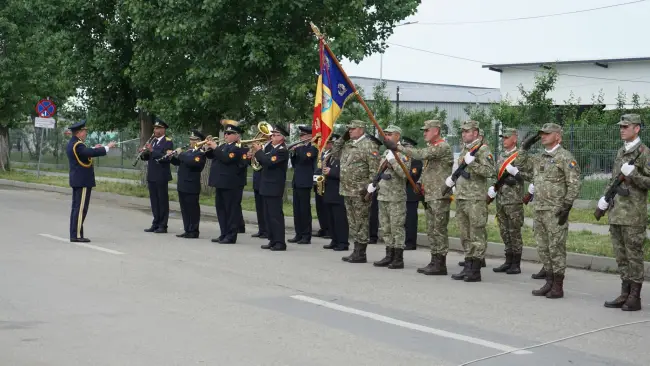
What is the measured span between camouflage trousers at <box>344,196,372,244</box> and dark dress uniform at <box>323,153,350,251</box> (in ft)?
2.94

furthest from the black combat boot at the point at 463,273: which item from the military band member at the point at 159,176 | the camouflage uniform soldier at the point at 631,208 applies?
the military band member at the point at 159,176

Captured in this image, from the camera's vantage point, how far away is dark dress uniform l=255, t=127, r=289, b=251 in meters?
13.8

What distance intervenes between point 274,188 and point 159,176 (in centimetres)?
302

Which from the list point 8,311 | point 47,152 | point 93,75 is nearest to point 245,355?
point 8,311

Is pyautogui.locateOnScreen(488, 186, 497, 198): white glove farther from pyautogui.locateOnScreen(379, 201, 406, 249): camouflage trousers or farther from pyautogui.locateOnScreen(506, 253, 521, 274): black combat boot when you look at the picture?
pyautogui.locateOnScreen(379, 201, 406, 249): camouflage trousers

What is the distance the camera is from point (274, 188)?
13.9 meters

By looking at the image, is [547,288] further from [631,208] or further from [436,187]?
[436,187]

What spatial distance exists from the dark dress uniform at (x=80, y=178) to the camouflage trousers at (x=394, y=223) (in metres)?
4.75

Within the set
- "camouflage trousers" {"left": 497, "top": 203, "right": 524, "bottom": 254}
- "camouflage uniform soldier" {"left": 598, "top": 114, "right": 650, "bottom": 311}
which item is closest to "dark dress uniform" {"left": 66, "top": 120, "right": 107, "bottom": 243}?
"camouflage trousers" {"left": 497, "top": 203, "right": 524, "bottom": 254}

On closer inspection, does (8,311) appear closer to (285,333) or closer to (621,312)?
(285,333)

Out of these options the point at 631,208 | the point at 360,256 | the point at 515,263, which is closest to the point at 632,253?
the point at 631,208

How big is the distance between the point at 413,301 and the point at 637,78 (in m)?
32.4

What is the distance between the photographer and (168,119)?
21.9 metres

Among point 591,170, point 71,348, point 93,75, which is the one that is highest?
point 93,75
